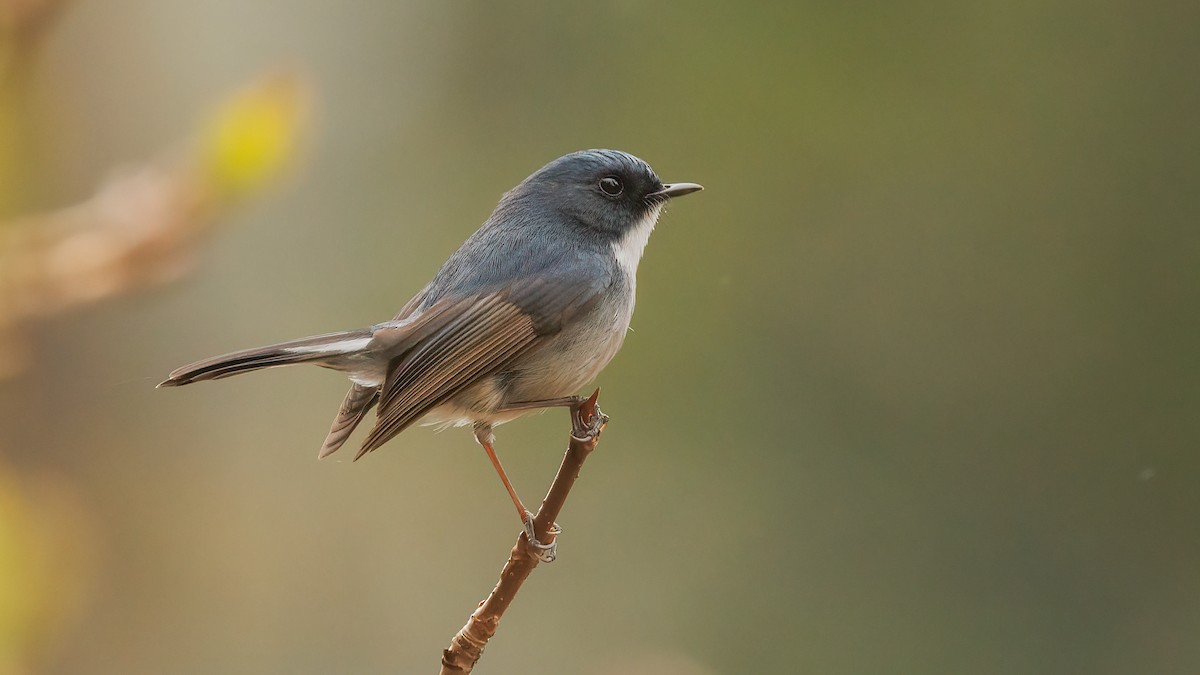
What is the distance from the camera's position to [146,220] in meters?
1.88

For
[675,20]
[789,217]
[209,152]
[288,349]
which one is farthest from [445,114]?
[209,152]

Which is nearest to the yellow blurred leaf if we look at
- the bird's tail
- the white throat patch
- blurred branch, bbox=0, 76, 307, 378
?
blurred branch, bbox=0, 76, 307, 378

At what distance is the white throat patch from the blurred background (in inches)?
129

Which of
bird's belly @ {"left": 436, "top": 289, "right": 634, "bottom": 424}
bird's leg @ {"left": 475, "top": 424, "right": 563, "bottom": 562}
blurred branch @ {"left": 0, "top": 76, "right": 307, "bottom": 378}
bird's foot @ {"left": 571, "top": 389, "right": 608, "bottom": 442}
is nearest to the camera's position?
blurred branch @ {"left": 0, "top": 76, "right": 307, "bottom": 378}

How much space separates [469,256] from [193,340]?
390 centimetres

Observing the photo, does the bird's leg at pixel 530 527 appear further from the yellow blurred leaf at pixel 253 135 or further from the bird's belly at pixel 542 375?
the yellow blurred leaf at pixel 253 135

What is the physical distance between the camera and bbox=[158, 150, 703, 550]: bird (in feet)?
9.89

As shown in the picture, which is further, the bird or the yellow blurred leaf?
the bird

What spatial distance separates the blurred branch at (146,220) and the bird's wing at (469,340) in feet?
3.49

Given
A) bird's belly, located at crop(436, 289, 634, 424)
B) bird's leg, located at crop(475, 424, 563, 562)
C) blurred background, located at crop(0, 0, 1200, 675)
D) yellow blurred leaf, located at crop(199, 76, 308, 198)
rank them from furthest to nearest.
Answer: blurred background, located at crop(0, 0, 1200, 675) → bird's belly, located at crop(436, 289, 634, 424) → bird's leg, located at crop(475, 424, 563, 562) → yellow blurred leaf, located at crop(199, 76, 308, 198)

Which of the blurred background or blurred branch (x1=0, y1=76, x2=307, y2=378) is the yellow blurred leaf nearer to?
blurred branch (x1=0, y1=76, x2=307, y2=378)

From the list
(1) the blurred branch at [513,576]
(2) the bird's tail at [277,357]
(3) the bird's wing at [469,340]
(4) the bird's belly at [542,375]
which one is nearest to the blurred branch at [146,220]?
(2) the bird's tail at [277,357]

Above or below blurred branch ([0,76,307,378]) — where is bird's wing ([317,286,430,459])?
below

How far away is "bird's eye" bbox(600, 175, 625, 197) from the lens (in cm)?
359
